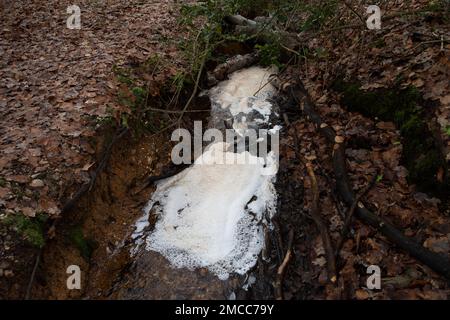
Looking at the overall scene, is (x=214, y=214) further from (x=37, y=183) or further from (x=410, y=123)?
(x=410, y=123)

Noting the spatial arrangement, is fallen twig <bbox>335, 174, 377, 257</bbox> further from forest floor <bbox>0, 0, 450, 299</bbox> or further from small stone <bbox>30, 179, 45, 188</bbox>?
small stone <bbox>30, 179, 45, 188</bbox>

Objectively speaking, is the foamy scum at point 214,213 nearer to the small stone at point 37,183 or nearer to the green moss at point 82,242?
the green moss at point 82,242

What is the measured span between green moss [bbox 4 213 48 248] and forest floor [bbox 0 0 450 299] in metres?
0.01

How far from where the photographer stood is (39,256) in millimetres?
3867

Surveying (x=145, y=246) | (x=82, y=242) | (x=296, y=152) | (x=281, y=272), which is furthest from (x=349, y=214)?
(x=82, y=242)

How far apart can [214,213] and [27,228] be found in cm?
225

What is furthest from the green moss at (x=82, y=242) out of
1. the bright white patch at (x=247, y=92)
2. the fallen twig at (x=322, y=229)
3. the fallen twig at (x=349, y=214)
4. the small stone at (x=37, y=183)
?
the bright white patch at (x=247, y=92)

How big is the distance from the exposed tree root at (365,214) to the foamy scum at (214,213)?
938mm

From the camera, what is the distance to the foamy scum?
430 cm

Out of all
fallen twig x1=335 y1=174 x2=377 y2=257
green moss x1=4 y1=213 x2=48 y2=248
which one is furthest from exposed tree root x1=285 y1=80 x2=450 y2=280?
green moss x1=4 y1=213 x2=48 y2=248

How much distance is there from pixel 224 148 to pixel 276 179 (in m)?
1.19

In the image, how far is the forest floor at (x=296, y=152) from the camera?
3775mm

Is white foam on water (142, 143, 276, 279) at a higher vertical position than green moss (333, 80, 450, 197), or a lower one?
lower

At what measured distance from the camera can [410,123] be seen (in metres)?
4.41
